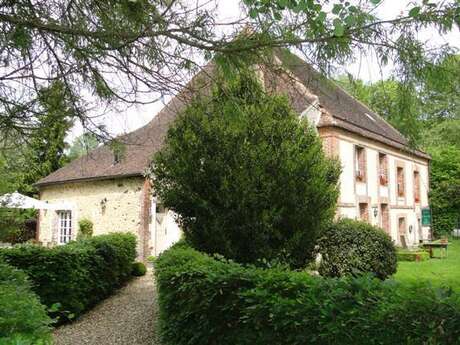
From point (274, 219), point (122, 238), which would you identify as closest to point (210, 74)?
point (274, 219)

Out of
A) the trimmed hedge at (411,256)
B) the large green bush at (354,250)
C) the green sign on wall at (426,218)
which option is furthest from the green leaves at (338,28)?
the green sign on wall at (426,218)

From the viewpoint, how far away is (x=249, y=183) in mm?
7781

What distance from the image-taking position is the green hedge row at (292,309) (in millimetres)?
3322

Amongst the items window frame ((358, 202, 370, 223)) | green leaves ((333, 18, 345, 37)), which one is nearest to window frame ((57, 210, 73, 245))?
window frame ((358, 202, 370, 223))

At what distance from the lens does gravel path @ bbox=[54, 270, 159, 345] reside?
7221 mm

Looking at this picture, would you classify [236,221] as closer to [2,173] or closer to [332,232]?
[332,232]

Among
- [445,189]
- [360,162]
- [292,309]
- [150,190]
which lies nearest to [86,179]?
[150,190]

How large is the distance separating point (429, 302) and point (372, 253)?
20.8 feet

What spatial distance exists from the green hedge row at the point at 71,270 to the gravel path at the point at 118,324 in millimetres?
276

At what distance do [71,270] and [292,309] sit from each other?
5.64 metres

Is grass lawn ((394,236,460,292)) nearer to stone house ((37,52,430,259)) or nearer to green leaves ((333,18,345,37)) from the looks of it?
stone house ((37,52,430,259))

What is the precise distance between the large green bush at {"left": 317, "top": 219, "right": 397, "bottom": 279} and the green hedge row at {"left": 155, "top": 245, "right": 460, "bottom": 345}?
13.8 ft

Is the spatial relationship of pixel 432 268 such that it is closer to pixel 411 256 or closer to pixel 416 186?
pixel 411 256

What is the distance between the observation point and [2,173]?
8789mm
